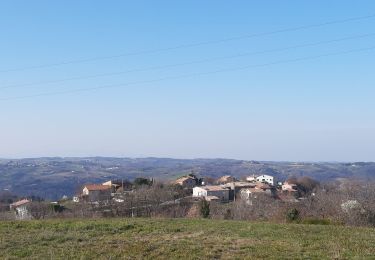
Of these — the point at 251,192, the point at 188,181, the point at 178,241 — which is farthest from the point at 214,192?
the point at 178,241

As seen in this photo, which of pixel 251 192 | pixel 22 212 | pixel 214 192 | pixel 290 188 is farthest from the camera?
pixel 290 188

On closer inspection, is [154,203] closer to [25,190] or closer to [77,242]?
[77,242]

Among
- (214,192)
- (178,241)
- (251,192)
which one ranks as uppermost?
(178,241)

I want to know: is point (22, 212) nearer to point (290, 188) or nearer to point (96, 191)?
point (96, 191)

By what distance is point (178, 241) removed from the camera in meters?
14.1

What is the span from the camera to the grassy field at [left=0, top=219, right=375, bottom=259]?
12.3m

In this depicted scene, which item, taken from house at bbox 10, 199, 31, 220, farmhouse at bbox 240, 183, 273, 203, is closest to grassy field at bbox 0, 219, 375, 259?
house at bbox 10, 199, 31, 220

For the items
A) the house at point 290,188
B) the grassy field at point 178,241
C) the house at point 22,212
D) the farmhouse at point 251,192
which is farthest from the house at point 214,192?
the grassy field at point 178,241

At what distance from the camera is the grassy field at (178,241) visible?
40.5 feet

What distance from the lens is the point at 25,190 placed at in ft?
550

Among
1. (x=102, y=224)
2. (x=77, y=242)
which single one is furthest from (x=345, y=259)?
(x=102, y=224)

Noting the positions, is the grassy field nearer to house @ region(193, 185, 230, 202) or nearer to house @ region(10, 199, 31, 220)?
house @ region(10, 199, 31, 220)

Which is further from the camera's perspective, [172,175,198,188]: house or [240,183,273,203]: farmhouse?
[172,175,198,188]: house

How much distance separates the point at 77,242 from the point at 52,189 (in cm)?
16535
